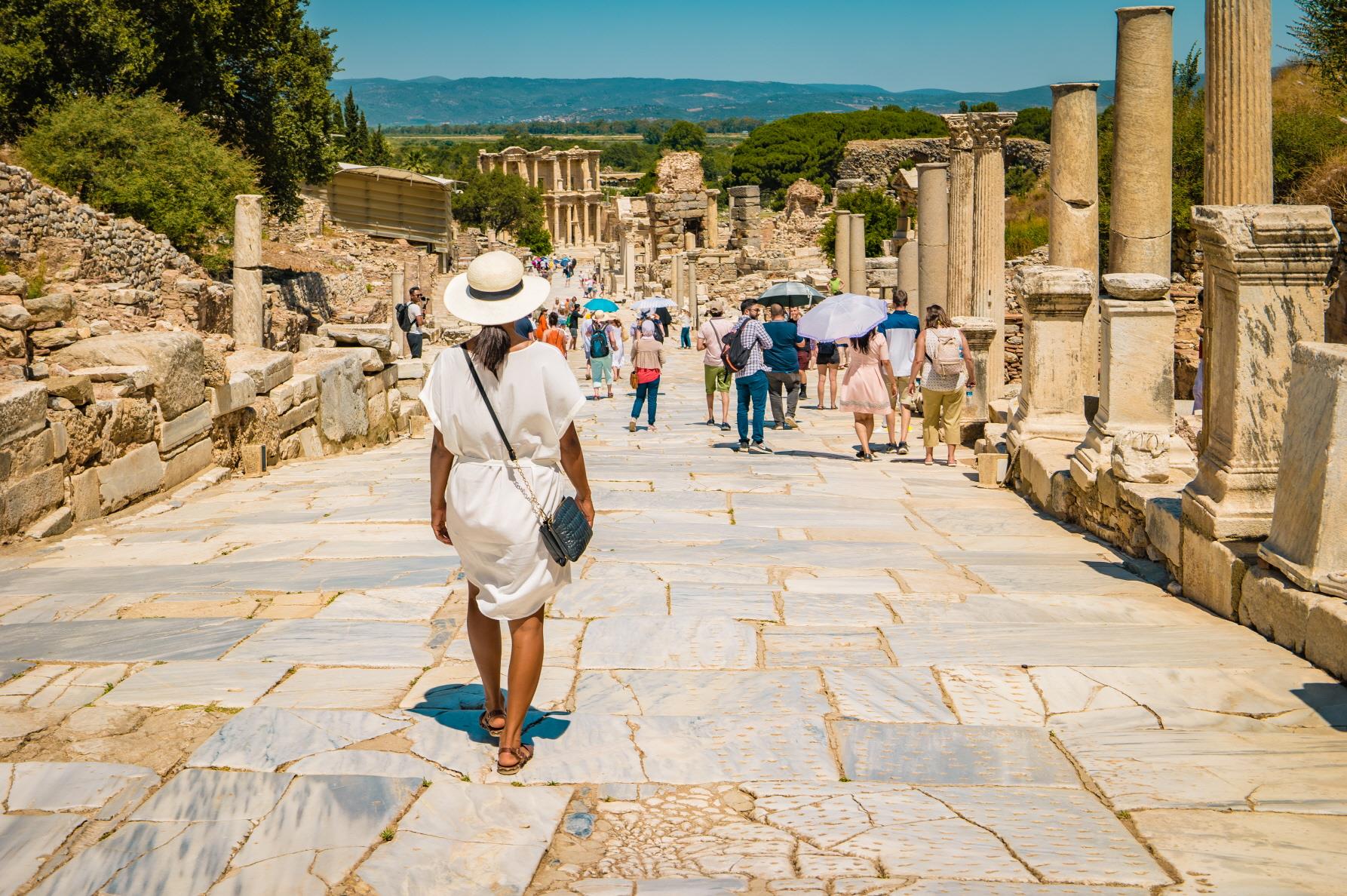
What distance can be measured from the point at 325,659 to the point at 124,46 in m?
→ 22.6

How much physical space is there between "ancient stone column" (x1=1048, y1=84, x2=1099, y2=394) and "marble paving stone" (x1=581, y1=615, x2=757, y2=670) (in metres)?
8.54

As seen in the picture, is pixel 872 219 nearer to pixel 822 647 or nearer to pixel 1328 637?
pixel 822 647

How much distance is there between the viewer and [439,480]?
14.1ft

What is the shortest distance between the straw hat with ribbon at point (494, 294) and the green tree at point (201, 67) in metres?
22.7

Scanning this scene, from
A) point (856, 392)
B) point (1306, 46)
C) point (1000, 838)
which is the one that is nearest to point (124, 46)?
point (856, 392)

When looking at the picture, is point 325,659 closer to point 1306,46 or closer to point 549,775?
point 549,775

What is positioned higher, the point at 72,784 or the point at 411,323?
the point at 411,323

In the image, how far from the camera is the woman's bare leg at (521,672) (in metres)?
4.12

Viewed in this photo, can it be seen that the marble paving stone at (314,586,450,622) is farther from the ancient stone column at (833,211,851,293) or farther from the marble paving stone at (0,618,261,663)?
the ancient stone column at (833,211,851,293)

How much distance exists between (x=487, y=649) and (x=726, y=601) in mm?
2081

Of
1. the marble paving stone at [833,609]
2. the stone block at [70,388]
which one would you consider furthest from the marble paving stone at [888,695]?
the stone block at [70,388]

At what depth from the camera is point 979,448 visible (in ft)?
39.7

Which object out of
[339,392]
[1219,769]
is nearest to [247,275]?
[339,392]

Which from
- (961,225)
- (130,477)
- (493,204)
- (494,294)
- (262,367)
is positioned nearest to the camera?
(494,294)
